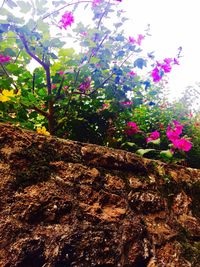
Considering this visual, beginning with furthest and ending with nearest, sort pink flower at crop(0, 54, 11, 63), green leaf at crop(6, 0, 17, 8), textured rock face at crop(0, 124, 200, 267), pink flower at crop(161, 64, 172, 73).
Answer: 1. pink flower at crop(161, 64, 172, 73)
2. pink flower at crop(0, 54, 11, 63)
3. green leaf at crop(6, 0, 17, 8)
4. textured rock face at crop(0, 124, 200, 267)

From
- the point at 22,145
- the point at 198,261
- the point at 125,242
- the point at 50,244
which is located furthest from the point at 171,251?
the point at 22,145

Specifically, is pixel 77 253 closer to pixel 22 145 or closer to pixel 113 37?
pixel 22 145

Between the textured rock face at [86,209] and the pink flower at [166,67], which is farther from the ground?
the pink flower at [166,67]

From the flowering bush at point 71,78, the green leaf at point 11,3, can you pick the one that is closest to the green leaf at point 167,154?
the flowering bush at point 71,78

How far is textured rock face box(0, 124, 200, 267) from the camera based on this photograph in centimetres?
130

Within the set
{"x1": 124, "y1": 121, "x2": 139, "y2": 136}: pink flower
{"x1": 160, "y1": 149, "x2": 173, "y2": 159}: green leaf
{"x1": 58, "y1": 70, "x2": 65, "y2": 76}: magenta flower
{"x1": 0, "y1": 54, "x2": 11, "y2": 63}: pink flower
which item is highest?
{"x1": 0, "y1": 54, "x2": 11, "y2": 63}: pink flower

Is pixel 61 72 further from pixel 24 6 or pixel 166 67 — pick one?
pixel 166 67

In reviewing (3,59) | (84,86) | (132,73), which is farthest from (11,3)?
(132,73)

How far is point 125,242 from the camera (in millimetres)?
1572

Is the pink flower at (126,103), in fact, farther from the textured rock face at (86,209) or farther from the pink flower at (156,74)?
the textured rock face at (86,209)

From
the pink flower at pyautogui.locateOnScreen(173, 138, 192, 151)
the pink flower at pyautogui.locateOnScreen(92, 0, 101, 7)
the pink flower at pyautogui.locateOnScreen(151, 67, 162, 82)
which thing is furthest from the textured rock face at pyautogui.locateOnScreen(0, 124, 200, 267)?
the pink flower at pyautogui.locateOnScreen(92, 0, 101, 7)

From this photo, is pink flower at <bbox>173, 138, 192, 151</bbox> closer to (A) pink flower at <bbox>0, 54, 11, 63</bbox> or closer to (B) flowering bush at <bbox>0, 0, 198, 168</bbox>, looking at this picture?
(B) flowering bush at <bbox>0, 0, 198, 168</bbox>

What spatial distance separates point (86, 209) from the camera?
1.55m

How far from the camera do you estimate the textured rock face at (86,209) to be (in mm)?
1297
